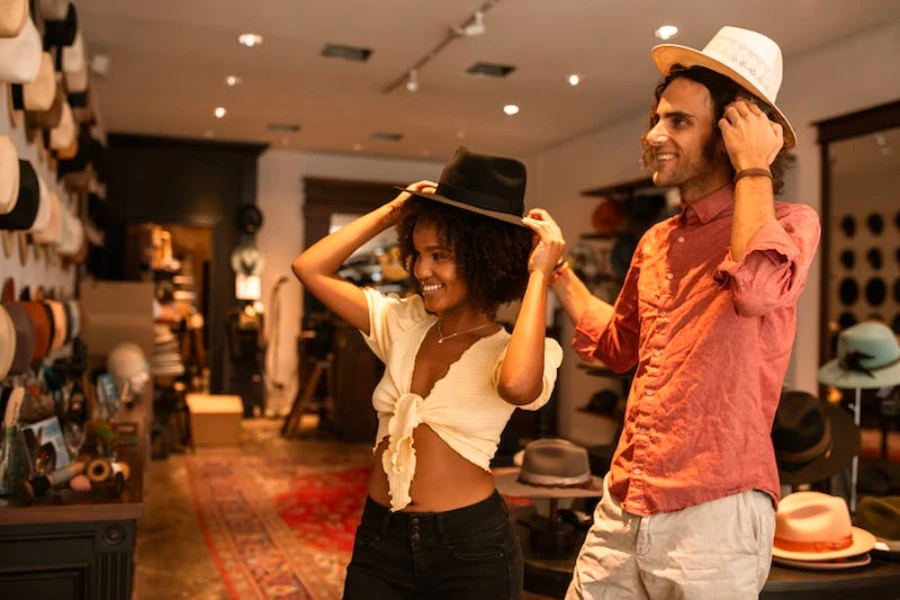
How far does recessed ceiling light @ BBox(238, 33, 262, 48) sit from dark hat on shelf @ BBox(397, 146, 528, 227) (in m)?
3.93

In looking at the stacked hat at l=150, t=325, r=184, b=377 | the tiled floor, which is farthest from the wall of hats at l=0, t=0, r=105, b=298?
the stacked hat at l=150, t=325, r=184, b=377

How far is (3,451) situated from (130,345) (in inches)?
134

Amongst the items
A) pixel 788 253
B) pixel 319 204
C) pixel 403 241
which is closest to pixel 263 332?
pixel 319 204

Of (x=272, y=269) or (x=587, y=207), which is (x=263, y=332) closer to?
(x=272, y=269)

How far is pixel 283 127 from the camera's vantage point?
860 cm

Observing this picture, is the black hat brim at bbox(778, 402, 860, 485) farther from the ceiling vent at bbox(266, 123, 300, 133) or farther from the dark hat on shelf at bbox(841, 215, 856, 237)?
the ceiling vent at bbox(266, 123, 300, 133)

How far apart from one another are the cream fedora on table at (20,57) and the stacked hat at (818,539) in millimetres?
2554

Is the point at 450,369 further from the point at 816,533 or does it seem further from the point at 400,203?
the point at 816,533

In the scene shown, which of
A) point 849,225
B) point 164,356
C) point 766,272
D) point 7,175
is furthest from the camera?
point 164,356

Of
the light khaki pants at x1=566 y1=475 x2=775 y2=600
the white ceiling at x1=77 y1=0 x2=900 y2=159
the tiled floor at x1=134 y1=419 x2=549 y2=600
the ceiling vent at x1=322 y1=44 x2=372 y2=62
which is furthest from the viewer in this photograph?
the ceiling vent at x1=322 y1=44 x2=372 y2=62

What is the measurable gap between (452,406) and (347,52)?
4642 mm

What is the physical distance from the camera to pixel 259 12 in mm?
4973

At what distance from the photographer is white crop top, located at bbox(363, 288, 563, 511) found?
1.69m

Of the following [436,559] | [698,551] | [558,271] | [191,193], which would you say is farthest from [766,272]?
[191,193]
